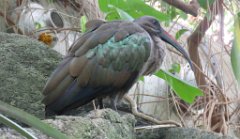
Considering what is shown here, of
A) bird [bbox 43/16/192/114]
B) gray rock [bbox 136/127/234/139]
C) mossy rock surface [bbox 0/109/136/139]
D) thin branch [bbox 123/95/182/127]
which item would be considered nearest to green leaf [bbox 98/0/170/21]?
bird [bbox 43/16/192/114]

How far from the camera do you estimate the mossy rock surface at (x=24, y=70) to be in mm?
2418

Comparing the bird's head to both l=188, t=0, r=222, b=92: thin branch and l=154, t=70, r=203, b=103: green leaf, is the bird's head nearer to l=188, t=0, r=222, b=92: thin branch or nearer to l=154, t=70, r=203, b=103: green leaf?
l=154, t=70, r=203, b=103: green leaf

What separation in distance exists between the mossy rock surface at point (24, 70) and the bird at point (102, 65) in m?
0.16

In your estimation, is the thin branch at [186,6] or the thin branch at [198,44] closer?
the thin branch at [186,6]

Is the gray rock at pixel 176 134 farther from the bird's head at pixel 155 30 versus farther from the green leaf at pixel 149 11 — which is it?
the green leaf at pixel 149 11

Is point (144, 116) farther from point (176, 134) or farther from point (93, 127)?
point (93, 127)

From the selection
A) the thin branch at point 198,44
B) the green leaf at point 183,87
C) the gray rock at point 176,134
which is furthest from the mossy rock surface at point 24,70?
the thin branch at point 198,44

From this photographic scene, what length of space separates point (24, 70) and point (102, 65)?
0.42 metres

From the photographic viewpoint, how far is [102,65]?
8.05 ft

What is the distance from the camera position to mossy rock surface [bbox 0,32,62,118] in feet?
7.93

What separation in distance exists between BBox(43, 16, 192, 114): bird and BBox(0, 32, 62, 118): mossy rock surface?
0.16 m

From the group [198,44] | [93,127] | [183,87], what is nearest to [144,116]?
[183,87]

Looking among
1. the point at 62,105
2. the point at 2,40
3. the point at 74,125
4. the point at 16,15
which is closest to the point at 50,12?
the point at 16,15

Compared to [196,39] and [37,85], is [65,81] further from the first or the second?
[196,39]
